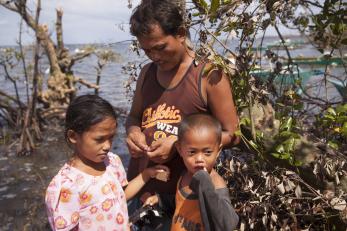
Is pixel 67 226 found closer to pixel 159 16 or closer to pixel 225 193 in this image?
pixel 225 193

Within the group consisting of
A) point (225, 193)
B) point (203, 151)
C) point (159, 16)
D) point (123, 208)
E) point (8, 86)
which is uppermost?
point (159, 16)

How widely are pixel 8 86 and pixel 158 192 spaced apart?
19.6 m

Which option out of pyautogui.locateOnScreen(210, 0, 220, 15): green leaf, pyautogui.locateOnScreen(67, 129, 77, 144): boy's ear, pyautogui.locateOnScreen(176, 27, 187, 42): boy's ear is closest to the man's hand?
pyautogui.locateOnScreen(67, 129, 77, 144): boy's ear

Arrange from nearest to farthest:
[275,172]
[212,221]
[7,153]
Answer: [212,221]
[275,172]
[7,153]

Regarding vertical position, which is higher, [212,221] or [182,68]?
[182,68]

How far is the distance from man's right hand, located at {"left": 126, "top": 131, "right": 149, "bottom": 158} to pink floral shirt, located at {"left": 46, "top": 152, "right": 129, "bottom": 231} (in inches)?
7.6

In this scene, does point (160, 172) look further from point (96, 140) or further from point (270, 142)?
point (270, 142)

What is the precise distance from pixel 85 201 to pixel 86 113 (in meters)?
0.48

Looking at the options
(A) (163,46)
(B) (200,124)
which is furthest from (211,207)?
(A) (163,46)

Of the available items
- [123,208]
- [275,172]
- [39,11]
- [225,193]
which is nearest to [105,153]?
[123,208]

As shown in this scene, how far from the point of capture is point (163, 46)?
92.7 inches

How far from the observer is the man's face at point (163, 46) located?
2.33 m

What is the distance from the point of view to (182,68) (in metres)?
2.44

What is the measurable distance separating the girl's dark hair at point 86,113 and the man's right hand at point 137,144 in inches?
6.6
